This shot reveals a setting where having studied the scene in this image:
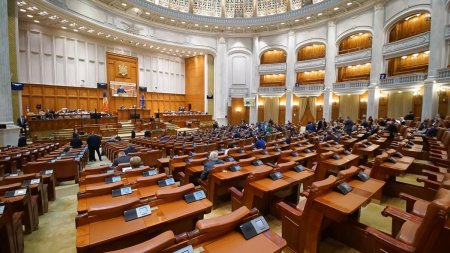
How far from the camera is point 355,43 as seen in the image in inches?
656

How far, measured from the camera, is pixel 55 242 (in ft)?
8.92

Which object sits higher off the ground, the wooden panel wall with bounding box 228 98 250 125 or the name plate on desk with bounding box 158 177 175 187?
the wooden panel wall with bounding box 228 98 250 125

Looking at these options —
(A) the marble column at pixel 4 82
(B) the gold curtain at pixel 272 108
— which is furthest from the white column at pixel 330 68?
(A) the marble column at pixel 4 82

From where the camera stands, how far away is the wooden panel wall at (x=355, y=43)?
52.3 feet

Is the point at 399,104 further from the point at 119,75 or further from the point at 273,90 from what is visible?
the point at 119,75

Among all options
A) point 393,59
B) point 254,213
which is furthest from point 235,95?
point 254,213

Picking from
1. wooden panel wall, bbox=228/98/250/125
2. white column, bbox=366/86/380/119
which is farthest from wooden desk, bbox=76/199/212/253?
wooden panel wall, bbox=228/98/250/125

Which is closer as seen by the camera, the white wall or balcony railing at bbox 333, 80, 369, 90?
the white wall

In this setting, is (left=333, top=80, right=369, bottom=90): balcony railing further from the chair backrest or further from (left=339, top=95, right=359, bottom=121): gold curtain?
the chair backrest

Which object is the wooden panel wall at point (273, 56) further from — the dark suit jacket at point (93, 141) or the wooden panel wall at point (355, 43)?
the dark suit jacket at point (93, 141)

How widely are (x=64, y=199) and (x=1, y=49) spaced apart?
8022 millimetres

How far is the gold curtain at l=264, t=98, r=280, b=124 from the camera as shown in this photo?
66.6 feet

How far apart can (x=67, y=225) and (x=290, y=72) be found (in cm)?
1884

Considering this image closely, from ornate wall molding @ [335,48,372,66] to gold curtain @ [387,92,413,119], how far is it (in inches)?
120
